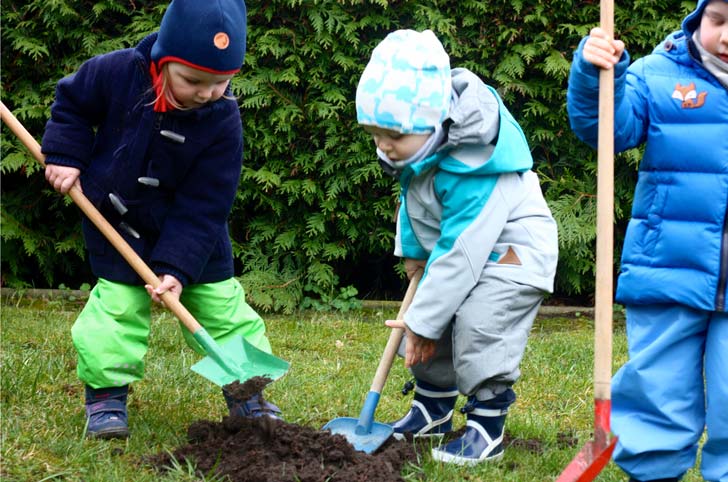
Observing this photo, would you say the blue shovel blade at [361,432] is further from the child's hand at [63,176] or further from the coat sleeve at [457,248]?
the child's hand at [63,176]

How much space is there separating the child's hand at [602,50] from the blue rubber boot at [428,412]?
137 centimetres

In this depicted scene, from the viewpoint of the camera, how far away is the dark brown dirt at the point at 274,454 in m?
3.03

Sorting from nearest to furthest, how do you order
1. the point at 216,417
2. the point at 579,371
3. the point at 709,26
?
the point at 709,26
the point at 216,417
the point at 579,371

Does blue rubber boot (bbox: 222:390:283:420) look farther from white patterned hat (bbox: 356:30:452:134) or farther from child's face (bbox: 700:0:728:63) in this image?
child's face (bbox: 700:0:728:63)

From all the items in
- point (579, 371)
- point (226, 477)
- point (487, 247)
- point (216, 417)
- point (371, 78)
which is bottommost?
point (579, 371)

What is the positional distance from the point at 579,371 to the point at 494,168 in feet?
5.93

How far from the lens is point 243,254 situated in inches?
246

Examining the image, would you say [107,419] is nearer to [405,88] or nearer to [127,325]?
[127,325]

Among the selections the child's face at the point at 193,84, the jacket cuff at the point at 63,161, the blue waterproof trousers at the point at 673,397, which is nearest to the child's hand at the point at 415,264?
the blue waterproof trousers at the point at 673,397

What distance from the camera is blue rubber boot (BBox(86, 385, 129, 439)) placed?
3.43 m

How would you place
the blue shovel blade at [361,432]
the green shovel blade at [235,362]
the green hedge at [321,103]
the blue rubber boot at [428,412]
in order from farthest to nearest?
the green hedge at [321,103], the blue rubber boot at [428,412], the green shovel blade at [235,362], the blue shovel blade at [361,432]

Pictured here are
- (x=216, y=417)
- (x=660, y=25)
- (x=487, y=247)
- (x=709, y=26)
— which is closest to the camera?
(x=709, y=26)

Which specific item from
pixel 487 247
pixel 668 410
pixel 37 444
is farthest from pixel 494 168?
pixel 37 444

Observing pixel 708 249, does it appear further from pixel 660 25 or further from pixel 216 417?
pixel 660 25
